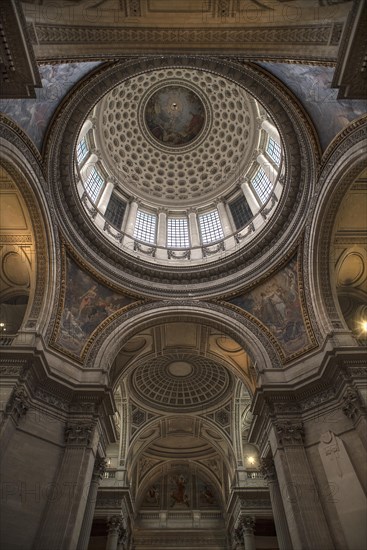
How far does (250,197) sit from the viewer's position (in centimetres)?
2120

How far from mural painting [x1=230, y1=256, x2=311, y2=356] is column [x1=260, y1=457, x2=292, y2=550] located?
3.99m

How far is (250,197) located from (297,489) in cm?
1444

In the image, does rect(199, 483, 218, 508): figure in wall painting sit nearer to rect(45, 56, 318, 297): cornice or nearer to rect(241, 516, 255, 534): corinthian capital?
rect(241, 516, 255, 534): corinthian capital

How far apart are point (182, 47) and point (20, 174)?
6.88 m

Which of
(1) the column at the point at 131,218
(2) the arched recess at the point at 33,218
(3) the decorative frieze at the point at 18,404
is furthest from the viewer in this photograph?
(1) the column at the point at 131,218

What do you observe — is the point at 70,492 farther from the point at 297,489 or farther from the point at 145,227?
the point at 145,227

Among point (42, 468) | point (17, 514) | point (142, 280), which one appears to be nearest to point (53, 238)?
point (142, 280)

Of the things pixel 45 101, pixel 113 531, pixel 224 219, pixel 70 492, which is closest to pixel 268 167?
pixel 224 219

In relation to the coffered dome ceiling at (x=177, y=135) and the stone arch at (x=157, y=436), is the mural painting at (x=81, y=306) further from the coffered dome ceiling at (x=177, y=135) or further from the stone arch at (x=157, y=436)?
the stone arch at (x=157, y=436)

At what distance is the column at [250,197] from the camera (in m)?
20.3

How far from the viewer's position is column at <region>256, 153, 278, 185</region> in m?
19.4

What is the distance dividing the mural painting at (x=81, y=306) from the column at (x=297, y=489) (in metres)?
7.70

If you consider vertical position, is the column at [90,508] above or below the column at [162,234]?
below

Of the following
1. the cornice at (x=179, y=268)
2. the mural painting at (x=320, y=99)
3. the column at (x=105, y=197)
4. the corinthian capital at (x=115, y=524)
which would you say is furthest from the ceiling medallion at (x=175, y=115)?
the corinthian capital at (x=115, y=524)
